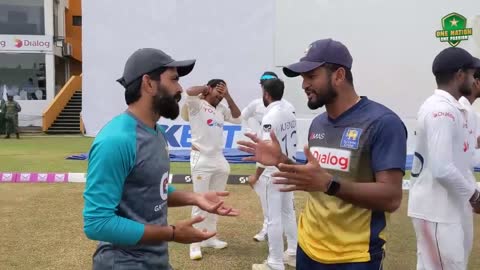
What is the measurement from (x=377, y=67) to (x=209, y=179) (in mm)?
10032

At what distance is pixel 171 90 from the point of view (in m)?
2.50

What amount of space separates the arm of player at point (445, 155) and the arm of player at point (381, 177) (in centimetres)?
71

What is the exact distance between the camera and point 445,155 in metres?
3.01

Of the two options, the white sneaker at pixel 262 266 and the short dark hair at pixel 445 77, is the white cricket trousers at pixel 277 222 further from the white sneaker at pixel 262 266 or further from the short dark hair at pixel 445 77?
the short dark hair at pixel 445 77

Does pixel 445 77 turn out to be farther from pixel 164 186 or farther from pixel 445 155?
pixel 164 186

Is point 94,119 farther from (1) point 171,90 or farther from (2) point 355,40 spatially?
(1) point 171,90

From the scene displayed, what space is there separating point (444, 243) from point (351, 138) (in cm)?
121

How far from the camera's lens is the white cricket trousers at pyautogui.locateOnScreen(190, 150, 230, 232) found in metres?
5.66

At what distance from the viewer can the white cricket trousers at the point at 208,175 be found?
5.66 metres

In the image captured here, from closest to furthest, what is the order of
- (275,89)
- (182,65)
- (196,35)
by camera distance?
(182,65) < (275,89) < (196,35)

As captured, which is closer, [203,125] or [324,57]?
[324,57]

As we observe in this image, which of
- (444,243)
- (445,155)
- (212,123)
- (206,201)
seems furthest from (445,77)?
(212,123)

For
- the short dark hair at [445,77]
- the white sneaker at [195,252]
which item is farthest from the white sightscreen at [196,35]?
the short dark hair at [445,77]

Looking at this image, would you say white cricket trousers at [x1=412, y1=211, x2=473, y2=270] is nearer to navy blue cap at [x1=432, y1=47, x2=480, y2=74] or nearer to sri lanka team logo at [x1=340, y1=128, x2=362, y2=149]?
navy blue cap at [x1=432, y1=47, x2=480, y2=74]
